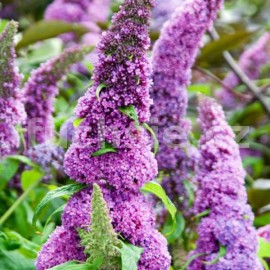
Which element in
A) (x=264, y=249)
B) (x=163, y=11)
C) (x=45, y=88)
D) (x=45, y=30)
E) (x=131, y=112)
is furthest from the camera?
(x=163, y=11)

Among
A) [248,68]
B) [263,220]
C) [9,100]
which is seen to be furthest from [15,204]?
[248,68]

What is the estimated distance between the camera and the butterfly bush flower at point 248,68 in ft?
12.6

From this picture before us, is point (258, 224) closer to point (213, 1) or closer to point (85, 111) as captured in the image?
point (213, 1)

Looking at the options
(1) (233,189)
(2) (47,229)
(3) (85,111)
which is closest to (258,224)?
(1) (233,189)

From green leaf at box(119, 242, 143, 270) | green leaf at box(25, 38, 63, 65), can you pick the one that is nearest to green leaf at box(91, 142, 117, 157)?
green leaf at box(119, 242, 143, 270)

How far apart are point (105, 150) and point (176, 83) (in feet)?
2.56

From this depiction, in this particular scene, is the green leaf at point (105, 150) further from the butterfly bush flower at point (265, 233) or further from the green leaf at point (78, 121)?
the butterfly bush flower at point (265, 233)

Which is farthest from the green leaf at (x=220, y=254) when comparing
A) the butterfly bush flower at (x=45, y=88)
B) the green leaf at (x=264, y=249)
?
the butterfly bush flower at (x=45, y=88)

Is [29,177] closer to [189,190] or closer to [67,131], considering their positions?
[67,131]

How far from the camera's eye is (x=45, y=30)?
365 cm

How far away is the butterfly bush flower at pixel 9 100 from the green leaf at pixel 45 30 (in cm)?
136

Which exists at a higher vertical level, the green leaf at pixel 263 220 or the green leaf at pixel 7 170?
the green leaf at pixel 263 220

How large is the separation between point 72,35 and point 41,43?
7.0 inches

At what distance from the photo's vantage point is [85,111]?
1893 millimetres
